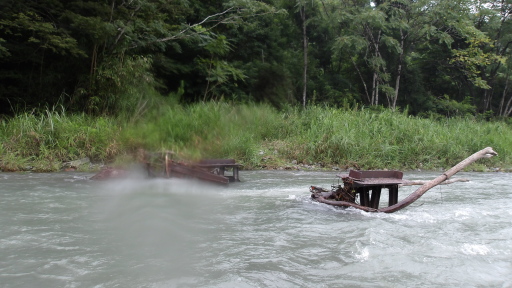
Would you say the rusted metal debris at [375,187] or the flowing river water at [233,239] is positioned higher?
the rusted metal debris at [375,187]

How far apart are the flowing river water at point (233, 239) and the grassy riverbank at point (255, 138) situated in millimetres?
2250

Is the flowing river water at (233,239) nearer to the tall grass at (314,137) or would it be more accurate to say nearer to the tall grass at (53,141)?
the tall grass at (53,141)

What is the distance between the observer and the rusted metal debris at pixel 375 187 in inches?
239

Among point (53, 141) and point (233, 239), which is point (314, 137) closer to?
point (53, 141)

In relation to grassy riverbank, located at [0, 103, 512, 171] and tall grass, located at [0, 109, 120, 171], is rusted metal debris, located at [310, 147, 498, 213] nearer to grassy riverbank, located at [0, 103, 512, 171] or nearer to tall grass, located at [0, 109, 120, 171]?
grassy riverbank, located at [0, 103, 512, 171]

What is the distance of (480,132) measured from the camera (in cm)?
1574

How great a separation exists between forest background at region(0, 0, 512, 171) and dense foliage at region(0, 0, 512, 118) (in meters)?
0.06

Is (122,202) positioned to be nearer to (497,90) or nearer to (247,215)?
(247,215)

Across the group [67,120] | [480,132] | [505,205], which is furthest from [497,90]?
[67,120]

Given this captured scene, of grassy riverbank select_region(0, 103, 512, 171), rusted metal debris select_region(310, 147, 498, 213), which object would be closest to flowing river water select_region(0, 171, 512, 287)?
rusted metal debris select_region(310, 147, 498, 213)

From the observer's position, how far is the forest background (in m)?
10.5

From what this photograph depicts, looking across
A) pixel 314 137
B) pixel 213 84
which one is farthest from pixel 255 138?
pixel 213 84

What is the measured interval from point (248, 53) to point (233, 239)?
46.2ft

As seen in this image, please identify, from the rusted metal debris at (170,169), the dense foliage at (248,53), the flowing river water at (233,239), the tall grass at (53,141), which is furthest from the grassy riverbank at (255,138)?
the flowing river water at (233,239)
